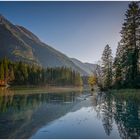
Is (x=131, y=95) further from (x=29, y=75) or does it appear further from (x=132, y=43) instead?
(x=29, y=75)

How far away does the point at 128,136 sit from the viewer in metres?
11.9

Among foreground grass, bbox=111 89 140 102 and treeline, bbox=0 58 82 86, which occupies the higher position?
treeline, bbox=0 58 82 86

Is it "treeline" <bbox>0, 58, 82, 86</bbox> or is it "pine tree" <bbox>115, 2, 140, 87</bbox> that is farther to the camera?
"treeline" <bbox>0, 58, 82, 86</bbox>

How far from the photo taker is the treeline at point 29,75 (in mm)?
119156

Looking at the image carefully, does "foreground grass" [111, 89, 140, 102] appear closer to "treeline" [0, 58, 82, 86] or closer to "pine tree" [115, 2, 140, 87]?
"pine tree" [115, 2, 140, 87]

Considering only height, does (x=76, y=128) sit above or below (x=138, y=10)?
below

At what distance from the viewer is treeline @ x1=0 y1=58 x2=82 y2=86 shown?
11916 centimetres

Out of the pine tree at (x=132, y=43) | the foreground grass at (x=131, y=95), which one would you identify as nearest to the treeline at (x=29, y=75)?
the pine tree at (x=132, y=43)

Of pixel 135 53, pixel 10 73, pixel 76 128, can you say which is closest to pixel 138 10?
pixel 135 53

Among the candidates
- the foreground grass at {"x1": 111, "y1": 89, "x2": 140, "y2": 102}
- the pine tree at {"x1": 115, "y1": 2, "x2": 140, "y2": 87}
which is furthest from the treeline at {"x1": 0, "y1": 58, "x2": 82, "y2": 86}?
the foreground grass at {"x1": 111, "y1": 89, "x2": 140, "y2": 102}

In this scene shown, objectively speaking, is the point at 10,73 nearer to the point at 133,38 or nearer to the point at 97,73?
the point at 97,73

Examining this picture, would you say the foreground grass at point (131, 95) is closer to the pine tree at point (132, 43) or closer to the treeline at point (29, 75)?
the pine tree at point (132, 43)

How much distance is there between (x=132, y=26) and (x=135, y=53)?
5468mm

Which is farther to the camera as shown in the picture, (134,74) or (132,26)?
(132,26)
